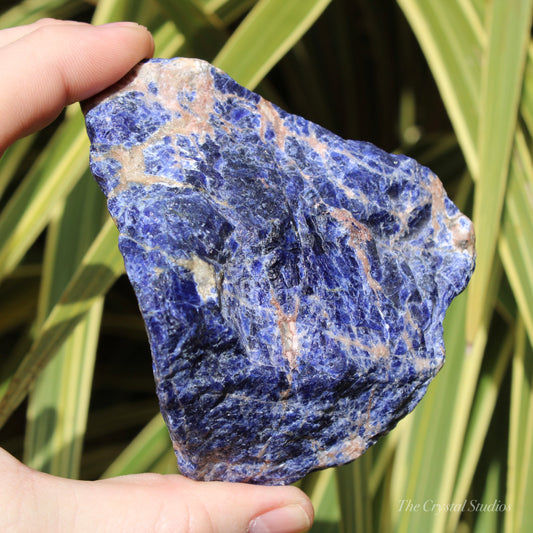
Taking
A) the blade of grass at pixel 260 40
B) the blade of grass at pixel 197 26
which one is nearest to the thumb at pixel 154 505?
the blade of grass at pixel 260 40

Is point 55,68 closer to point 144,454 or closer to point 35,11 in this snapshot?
point 35,11

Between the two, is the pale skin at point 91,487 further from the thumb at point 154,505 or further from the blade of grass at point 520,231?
the blade of grass at point 520,231

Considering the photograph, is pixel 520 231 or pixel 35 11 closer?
pixel 520 231

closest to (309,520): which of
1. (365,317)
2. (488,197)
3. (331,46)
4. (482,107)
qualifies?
(365,317)

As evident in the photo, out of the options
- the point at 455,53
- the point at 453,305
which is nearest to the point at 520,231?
the point at 453,305

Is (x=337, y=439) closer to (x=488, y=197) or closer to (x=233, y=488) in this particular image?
(x=233, y=488)

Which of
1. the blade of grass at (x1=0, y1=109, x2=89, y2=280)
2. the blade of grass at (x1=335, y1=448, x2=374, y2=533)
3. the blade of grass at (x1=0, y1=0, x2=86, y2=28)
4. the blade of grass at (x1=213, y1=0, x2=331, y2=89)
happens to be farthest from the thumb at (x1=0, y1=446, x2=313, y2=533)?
the blade of grass at (x1=0, y1=0, x2=86, y2=28)
